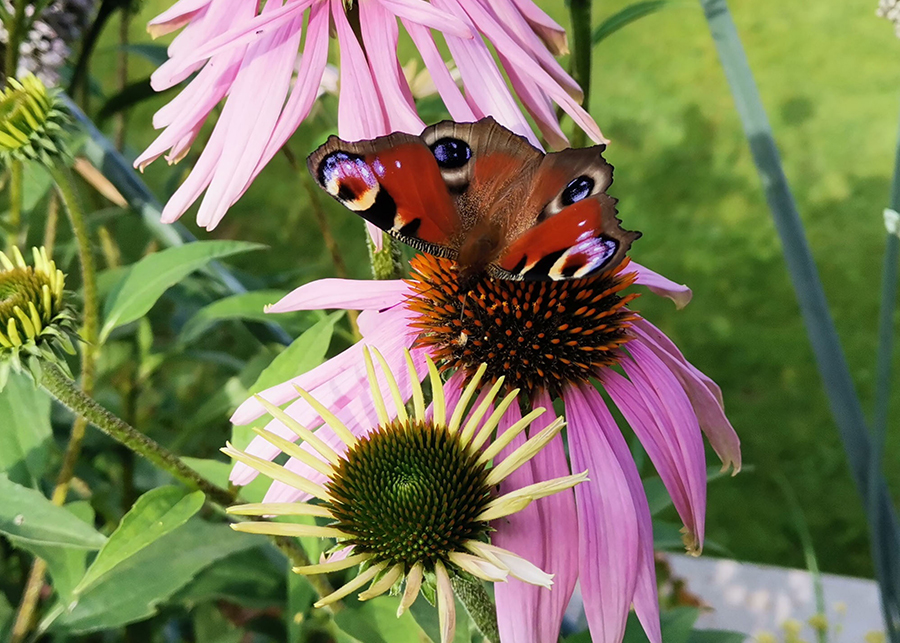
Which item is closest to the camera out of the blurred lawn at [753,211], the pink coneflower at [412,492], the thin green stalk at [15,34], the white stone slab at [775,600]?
the pink coneflower at [412,492]

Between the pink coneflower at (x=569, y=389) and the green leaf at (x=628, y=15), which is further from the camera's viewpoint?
the green leaf at (x=628, y=15)

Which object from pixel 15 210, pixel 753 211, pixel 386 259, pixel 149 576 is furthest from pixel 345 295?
pixel 753 211

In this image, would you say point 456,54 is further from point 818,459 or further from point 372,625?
point 818,459

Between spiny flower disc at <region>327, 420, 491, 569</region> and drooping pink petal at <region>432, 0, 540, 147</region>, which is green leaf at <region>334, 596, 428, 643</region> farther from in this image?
drooping pink petal at <region>432, 0, 540, 147</region>

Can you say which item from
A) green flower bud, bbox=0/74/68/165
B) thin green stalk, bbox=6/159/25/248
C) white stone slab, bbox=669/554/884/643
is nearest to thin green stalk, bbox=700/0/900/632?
green flower bud, bbox=0/74/68/165

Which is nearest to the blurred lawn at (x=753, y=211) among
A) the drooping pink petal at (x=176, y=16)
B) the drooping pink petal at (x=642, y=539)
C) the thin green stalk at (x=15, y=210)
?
the thin green stalk at (x=15, y=210)

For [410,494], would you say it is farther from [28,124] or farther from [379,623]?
[28,124]

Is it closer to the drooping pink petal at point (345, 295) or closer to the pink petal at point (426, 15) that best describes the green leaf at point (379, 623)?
the drooping pink petal at point (345, 295)
